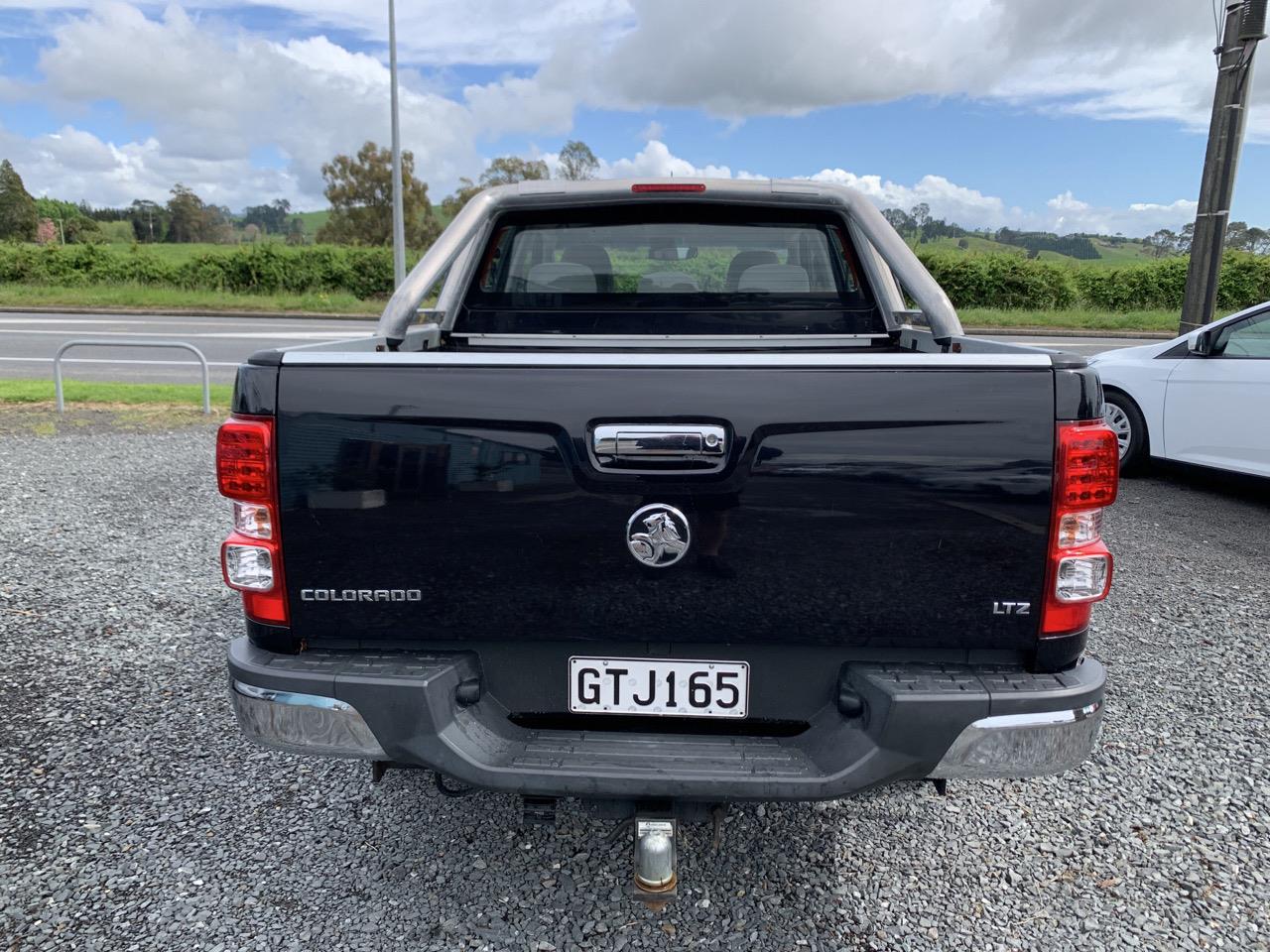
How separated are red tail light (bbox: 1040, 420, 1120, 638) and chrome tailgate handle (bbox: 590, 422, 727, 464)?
29.1 inches

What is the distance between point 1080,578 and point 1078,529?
0.12 meters

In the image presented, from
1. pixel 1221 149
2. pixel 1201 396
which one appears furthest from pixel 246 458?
pixel 1221 149

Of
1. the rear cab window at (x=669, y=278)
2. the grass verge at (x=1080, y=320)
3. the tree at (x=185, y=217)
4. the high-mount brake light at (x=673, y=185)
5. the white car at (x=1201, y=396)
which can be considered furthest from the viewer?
the tree at (x=185, y=217)

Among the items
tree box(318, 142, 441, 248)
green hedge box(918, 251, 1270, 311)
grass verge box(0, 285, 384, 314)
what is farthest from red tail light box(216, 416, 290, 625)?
tree box(318, 142, 441, 248)

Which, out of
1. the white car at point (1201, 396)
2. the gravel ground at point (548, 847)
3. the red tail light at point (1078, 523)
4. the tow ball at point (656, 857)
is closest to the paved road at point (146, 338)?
the gravel ground at point (548, 847)

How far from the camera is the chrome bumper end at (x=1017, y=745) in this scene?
1.88m

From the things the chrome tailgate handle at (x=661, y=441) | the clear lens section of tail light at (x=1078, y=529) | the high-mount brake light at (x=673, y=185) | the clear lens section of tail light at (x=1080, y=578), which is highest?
the high-mount brake light at (x=673, y=185)

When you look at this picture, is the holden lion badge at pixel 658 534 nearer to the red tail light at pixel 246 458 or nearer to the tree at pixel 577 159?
the red tail light at pixel 246 458

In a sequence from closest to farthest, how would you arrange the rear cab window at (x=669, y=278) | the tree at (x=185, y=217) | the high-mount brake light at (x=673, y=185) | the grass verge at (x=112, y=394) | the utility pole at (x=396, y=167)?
the high-mount brake light at (x=673, y=185) → the rear cab window at (x=669, y=278) → the grass verge at (x=112, y=394) → the utility pole at (x=396, y=167) → the tree at (x=185, y=217)

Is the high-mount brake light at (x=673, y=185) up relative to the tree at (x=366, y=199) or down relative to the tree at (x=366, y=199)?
down

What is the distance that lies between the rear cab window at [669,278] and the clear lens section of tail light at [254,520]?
195 cm

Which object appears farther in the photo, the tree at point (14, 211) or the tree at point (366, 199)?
the tree at point (14, 211)

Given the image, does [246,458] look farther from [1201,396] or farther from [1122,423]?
[1122,423]

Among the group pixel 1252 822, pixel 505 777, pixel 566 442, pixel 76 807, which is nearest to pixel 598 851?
pixel 505 777
